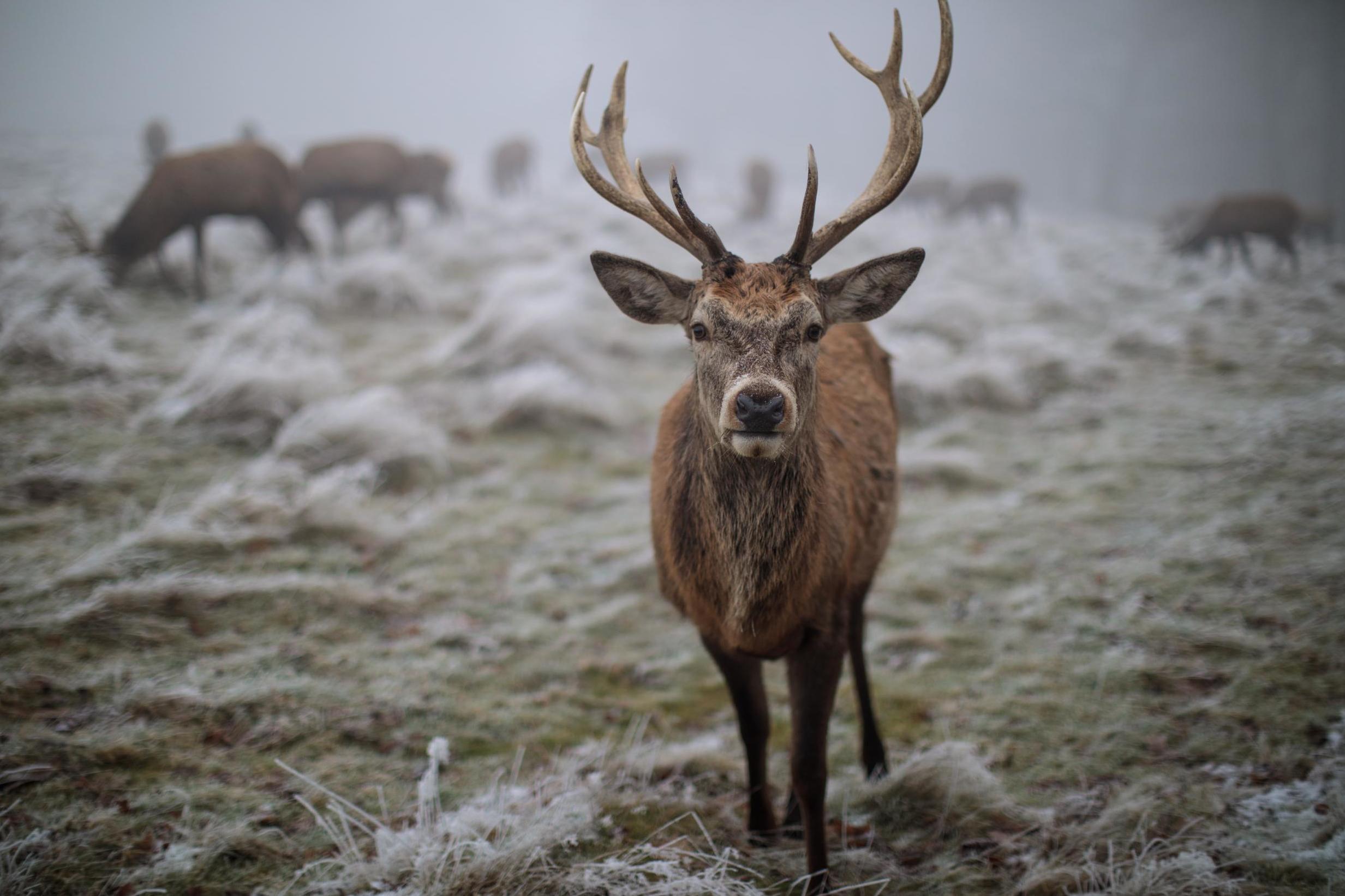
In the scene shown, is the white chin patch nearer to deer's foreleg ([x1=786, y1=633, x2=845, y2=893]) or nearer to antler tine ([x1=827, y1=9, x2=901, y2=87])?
deer's foreleg ([x1=786, y1=633, x2=845, y2=893])

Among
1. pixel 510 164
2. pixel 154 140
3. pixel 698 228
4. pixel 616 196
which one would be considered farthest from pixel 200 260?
pixel 510 164

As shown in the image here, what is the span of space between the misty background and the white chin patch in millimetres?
10534

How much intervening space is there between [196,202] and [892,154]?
391 inches

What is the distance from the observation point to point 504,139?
23.5m

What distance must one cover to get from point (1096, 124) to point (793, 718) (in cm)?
3485

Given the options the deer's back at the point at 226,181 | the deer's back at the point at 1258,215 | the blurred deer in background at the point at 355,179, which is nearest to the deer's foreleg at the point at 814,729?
the deer's back at the point at 226,181

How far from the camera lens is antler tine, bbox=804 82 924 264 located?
2518mm

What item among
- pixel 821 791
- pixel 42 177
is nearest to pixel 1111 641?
pixel 821 791

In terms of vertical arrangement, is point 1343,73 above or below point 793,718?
above

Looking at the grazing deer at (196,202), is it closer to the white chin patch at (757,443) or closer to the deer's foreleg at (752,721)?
the deer's foreleg at (752,721)

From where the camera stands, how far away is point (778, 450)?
83.2 inches

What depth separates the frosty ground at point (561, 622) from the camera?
248 centimetres

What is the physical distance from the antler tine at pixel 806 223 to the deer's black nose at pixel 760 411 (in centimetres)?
59

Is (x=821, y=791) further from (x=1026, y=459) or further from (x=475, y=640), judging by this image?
(x=1026, y=459)
